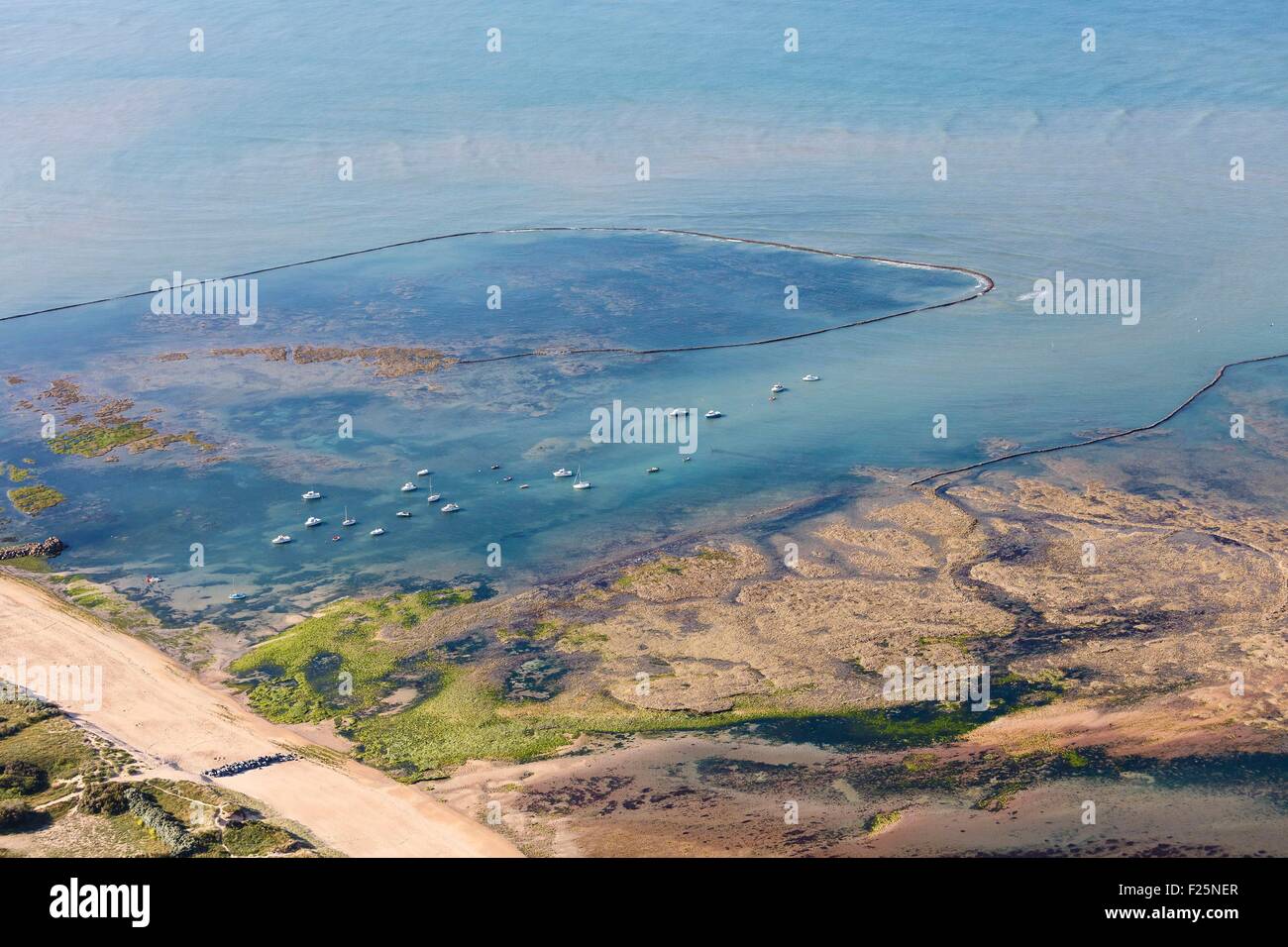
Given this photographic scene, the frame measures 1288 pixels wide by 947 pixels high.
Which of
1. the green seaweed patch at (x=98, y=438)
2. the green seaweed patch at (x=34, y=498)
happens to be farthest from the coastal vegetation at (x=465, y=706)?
the green seaweed patch at (x=98, y=438)

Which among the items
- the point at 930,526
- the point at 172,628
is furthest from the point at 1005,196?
the point at 172,628

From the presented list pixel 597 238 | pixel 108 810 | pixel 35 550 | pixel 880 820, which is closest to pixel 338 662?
pixel 108 810

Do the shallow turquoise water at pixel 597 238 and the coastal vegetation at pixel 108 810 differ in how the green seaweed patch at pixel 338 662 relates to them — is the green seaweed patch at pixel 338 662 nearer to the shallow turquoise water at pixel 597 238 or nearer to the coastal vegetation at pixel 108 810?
the shallow turquoise water at pixel 597 238

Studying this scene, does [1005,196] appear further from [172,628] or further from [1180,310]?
[172,628]

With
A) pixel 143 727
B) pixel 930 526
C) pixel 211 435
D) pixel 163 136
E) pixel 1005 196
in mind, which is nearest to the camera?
pixel 143 727

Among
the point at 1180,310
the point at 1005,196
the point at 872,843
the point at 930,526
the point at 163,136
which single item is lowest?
the point at 872,843

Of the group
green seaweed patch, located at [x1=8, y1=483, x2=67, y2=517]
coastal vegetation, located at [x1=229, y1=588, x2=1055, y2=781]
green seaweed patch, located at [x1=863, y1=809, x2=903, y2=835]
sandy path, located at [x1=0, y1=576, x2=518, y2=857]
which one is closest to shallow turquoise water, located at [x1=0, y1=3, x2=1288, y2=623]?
green seaweed patch, located at [x1=8, y1=483, x2=67, y2=517]

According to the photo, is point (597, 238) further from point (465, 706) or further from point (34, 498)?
point (465, 706)
